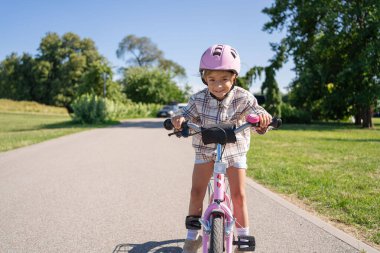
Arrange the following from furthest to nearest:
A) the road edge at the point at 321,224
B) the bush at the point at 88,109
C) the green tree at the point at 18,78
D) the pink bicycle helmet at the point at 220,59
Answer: the green tree at the point at 18,78, the bush at the point at 88,109, the road edge at the point at 321,224, the pink bicycle helmet at the point at 220,59

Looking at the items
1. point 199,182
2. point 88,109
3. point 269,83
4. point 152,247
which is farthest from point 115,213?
point 269,83

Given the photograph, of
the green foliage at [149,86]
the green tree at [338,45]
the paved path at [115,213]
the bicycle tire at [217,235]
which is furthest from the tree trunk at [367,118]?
the green foliage at [149,86]

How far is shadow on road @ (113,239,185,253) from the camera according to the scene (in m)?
3.49

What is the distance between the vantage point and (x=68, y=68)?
210 feet

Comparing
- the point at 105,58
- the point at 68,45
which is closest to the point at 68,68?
the point at 68,45

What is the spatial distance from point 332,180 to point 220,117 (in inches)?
162

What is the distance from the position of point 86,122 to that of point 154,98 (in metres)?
31.6

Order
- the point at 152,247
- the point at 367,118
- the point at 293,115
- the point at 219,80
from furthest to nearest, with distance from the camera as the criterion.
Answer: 1. the point at 293,115
2. the point at 367,118
3. the point at 152,247
4. the point at 219,80

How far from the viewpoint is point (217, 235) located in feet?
8.69

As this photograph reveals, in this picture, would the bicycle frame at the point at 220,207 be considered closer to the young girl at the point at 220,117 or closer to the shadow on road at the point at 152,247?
the young girl at the point at 220,117

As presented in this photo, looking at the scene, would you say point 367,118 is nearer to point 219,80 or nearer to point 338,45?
point 338,45

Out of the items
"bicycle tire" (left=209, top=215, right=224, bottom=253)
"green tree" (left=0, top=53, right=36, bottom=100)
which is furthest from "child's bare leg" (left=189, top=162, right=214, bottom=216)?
"green tree" (left=0, top=53, right=36, bottom=100)

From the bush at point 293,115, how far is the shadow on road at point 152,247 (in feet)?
90.7

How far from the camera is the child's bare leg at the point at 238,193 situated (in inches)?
120
